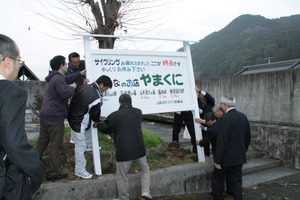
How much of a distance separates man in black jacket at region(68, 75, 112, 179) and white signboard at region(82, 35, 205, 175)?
0.75 ft

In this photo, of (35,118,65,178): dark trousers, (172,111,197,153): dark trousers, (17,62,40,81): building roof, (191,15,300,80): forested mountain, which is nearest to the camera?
(35,118,65,178): dark trousers

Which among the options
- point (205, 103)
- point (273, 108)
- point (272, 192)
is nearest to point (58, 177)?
point (205, 103)

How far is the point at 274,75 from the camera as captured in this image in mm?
7508

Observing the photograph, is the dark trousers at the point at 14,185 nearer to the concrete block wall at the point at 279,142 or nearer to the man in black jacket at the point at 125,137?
the man in black jacket at the point at 125,137

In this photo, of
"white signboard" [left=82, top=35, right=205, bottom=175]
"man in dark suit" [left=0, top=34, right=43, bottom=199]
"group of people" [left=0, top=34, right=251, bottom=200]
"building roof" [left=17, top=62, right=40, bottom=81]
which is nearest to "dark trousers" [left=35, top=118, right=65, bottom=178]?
"group of people" [left=0, top=34, right=251, bottom=200]

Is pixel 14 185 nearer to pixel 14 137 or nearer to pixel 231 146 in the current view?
pixel 14 137

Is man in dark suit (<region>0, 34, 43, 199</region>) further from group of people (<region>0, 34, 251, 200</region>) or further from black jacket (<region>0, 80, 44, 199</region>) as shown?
group of people (<region>0, 34, 251, 200</region>)

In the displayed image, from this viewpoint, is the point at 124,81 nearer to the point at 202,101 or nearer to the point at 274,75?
the point at 202,101

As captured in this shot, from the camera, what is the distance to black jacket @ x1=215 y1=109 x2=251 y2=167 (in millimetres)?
4359

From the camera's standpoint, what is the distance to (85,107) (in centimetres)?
406

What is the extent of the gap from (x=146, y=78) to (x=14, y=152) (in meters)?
3.31

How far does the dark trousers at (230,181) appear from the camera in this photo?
4.50 m

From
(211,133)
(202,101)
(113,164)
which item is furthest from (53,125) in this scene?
(202,101)

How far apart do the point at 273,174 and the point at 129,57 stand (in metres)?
4.52
